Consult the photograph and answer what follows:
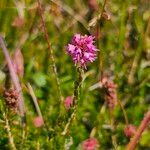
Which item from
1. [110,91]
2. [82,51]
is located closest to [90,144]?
[110,91]

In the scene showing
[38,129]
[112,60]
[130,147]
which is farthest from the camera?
[112,60]

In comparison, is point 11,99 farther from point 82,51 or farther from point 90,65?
point 90,65

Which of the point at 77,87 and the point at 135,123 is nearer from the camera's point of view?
the point at 77,87

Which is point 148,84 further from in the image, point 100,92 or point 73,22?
point 73,22

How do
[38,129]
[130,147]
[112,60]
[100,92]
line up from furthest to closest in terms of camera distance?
[112,60] → [100,92] → [38,129] → [130,147]

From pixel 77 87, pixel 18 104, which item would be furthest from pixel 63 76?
pixel 77 87

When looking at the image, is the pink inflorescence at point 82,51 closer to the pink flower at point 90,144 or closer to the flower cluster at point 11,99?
the flower cluster at point 11,99
